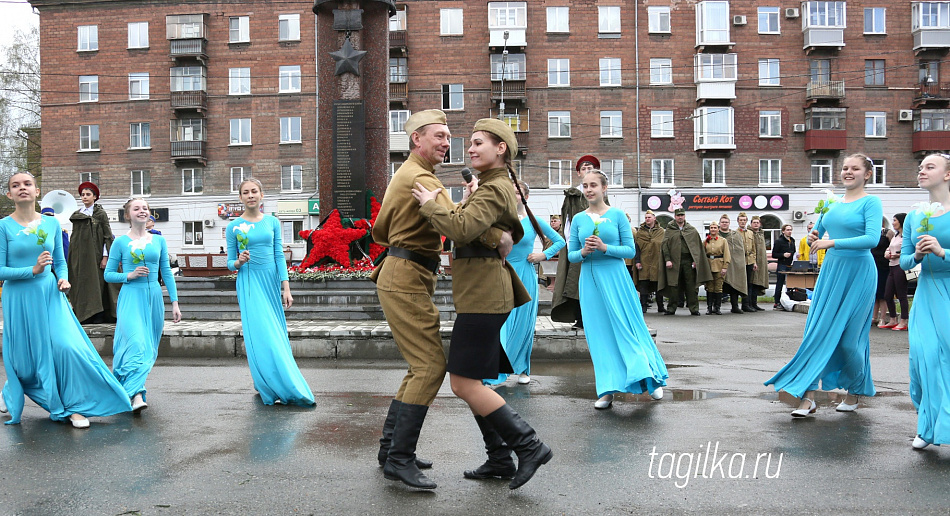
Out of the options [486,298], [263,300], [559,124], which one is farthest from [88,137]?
[486,298]

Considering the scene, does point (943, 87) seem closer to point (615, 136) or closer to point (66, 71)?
point (615, 136)

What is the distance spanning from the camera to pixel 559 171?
46.9 m

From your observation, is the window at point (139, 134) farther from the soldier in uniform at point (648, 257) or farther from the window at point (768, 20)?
the soldier in uniform at point (648, 257)

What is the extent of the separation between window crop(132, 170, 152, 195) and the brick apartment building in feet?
7.13

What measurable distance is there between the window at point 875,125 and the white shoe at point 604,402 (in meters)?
46.2

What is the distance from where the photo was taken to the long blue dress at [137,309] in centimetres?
732

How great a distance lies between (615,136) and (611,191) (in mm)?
3275

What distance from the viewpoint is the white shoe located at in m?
7.24

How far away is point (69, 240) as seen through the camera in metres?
13.6

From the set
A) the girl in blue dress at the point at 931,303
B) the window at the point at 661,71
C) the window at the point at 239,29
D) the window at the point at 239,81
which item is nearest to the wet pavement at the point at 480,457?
the girl in blue dress at the point at 931,303

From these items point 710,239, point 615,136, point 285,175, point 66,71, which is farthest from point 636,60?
point 66,71

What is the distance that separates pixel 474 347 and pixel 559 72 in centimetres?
4392

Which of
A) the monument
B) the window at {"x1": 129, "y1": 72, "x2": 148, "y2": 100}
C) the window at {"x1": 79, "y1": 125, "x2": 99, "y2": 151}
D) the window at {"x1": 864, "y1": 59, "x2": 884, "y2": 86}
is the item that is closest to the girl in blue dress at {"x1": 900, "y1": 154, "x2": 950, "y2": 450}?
the monument

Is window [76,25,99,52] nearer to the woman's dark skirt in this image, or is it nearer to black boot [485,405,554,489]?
the woman's dark skirt
